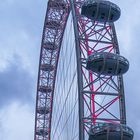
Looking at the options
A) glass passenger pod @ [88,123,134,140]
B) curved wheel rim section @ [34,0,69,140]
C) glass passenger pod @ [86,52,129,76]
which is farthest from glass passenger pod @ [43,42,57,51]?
glass passenger pod @ [88,123,134,140]

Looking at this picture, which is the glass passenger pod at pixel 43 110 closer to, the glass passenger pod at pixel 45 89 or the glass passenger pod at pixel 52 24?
the glass passenger pod at pixel 45 89

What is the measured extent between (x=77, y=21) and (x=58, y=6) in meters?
15.4

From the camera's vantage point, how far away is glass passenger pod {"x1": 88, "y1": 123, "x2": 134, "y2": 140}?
2947 cm

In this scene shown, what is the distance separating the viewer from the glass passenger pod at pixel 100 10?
115 ft

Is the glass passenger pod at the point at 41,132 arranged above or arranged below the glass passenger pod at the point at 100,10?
below

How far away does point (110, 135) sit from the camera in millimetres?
29562

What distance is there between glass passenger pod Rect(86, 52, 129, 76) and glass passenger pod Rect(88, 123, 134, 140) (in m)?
4.33

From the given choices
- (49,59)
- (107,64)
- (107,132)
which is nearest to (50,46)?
(49,59)

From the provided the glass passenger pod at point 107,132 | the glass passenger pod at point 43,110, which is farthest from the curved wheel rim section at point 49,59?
the glass passenger pod at point 107,132

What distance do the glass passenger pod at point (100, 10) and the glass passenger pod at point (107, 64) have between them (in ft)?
13.0

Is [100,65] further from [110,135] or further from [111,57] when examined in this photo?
[110,135]

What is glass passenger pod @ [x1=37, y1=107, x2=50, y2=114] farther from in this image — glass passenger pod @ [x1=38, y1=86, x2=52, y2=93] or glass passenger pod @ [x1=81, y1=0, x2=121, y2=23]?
glass passenger pod @ [x1=81, y1=0, x2=121, y2=23]

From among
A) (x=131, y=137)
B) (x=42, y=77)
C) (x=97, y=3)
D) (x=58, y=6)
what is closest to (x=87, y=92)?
(x=131, y=137)

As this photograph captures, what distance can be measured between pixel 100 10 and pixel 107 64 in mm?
4650
